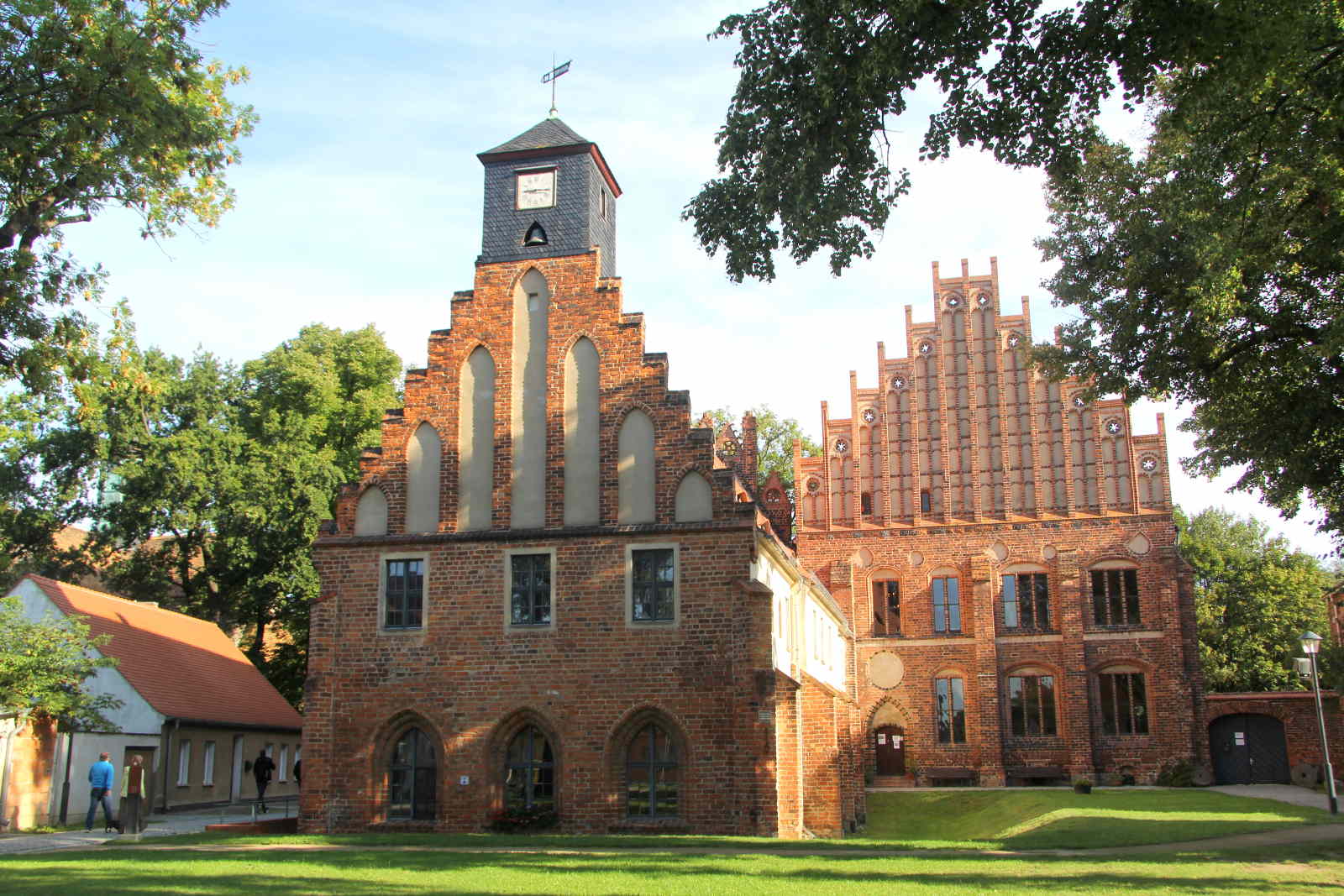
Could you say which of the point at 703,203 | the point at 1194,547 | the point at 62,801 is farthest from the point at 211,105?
the point at 1194,547

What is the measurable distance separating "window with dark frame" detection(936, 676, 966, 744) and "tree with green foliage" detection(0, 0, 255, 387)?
31737mm

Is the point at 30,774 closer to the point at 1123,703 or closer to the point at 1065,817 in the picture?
the point at 1065,817

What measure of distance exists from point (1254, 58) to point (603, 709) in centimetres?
1561

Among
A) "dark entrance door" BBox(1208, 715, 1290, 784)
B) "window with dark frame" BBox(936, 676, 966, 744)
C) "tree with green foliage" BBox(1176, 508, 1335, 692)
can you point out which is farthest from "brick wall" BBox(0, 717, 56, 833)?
"tree with green foliage" BBox(1176, 508, 1335, 692)

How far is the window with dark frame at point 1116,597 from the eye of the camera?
4003 centimetres

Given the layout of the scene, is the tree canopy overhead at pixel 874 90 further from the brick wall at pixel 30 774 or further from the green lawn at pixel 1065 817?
the brick wall at pixel 30 774

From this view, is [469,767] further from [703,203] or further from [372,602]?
[703,203]

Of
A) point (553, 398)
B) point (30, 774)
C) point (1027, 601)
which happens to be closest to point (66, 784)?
point (30, 774)

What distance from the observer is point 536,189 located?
82.8ft

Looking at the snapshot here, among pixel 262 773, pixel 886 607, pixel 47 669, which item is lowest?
pixel 262 773

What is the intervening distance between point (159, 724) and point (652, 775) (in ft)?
47.4

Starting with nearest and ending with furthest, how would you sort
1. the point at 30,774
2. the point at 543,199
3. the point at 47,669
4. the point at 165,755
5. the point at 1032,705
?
the point at 47,669 < the point at 30,774 < the point at 543,199 < the point at 165,755 < the point at 1032,705

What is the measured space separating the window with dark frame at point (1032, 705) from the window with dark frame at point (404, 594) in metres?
24.6

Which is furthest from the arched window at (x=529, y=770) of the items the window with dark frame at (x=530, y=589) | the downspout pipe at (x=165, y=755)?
the downspout pipe at (x=165, y=755)
